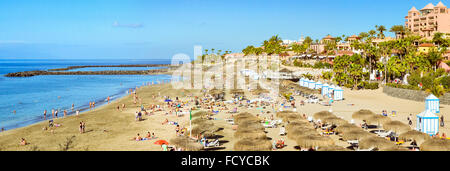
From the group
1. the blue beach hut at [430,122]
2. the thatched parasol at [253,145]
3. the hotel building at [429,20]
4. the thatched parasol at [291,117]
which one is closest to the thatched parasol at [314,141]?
the thatched parasol at [253,145]

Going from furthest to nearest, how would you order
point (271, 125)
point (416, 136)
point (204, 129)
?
point (271, 125) → point (204, 129) → point (416, 136)

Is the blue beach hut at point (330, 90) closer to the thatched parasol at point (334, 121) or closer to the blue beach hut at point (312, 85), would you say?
the blue beach hut at point (312, 85)

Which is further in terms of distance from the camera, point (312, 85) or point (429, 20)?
point (429, 20)

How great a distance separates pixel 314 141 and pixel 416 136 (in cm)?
488

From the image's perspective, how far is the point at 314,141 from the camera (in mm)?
14641

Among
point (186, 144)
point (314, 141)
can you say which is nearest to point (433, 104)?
point (314, 141)

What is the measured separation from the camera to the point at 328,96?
34875mm

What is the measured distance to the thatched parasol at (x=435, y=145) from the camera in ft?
43.2

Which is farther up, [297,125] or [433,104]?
[433,104]

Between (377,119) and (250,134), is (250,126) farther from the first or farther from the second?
(377,119)

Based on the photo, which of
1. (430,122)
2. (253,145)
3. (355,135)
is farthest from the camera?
(430,122)

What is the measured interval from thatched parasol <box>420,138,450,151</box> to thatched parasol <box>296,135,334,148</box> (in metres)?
3.66

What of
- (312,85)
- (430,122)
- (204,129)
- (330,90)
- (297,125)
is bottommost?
(204,129)
